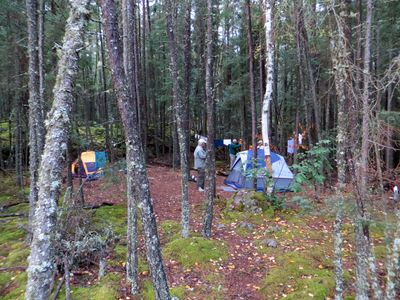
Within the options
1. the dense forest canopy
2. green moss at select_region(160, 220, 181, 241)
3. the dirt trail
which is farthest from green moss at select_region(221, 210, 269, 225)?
the dense forest canopy

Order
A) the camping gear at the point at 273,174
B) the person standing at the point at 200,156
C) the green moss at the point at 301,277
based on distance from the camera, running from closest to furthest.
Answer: the green moss at the point at 301,277
the person standing at the point at 200,156
the camping gear at the point at 273,174

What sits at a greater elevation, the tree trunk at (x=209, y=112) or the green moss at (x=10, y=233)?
the tree trunk at (x=209, y=112)

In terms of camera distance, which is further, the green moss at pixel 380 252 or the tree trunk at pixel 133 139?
the green moss at pixel 380 252

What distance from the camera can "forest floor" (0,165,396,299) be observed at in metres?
4.79

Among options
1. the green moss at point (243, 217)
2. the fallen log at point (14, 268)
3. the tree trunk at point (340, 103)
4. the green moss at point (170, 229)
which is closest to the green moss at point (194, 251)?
the green moss at point (170, 229)

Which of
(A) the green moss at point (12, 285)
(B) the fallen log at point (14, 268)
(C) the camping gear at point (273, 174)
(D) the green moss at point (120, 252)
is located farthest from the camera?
(C) the camping gear at point (273, 174)

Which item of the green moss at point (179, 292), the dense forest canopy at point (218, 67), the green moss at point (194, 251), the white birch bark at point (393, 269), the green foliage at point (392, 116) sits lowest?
the green moss at point (179, 292)

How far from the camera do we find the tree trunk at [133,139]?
3.49 meters

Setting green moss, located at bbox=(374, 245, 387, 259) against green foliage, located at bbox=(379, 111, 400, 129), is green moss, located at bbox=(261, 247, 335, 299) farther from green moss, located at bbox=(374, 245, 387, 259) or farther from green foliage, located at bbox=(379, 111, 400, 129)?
green foliage, located at bbox=(379, 111, 400, 129)

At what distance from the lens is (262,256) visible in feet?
19.3

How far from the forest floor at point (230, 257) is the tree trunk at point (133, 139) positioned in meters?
1.11

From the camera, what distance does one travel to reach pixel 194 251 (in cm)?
584

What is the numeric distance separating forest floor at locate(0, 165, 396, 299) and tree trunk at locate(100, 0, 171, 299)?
111 centimetres

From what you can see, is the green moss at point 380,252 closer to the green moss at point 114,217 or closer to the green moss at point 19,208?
the green moss at point 114,217
